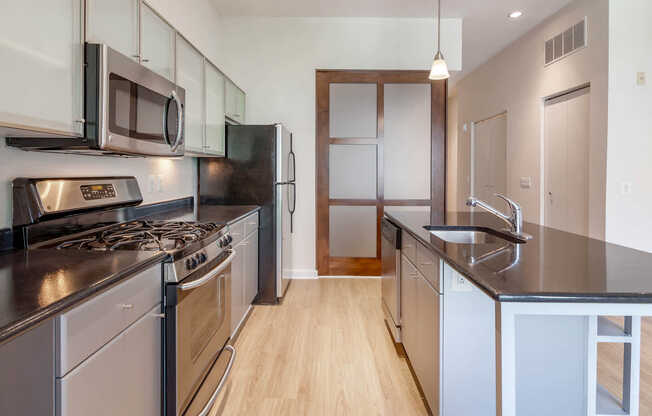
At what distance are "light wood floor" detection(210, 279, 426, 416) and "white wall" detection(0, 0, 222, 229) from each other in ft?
4.17

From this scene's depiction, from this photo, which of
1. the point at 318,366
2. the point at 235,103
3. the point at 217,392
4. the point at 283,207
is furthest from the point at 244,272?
the point at 235,103

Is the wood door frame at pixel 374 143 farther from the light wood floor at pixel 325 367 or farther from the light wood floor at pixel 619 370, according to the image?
the light wood floor at pixel 619 370

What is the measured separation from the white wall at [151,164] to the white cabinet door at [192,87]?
35cm

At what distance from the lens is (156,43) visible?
208cm

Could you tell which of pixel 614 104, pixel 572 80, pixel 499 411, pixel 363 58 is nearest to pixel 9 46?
pixel 499 411

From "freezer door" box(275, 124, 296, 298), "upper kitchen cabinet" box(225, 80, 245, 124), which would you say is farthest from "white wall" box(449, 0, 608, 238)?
"upper kitchen cabinet" box(225, 80, 245, 124)

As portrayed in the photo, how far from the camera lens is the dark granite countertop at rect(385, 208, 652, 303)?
3.20 feet

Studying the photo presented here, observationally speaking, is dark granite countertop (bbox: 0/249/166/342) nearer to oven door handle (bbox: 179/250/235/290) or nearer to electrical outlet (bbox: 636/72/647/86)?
oven door handle (bbox: 179/250/235/290)

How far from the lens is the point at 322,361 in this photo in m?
2.44

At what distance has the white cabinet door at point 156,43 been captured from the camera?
1937 mm

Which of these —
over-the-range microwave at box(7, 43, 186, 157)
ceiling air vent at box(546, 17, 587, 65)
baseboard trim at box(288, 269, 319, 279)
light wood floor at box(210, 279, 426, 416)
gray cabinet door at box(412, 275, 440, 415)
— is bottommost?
light wood floor at box(210, 279, 426, 416)

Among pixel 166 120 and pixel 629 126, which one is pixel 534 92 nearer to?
pixel 629 126

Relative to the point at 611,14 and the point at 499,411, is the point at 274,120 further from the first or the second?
the point at 499,411

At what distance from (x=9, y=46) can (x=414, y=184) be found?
392 cm
